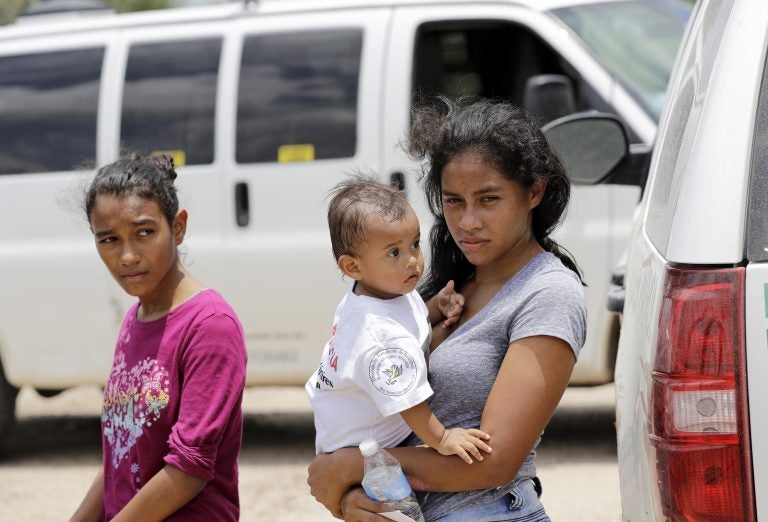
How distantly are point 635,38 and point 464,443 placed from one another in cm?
454

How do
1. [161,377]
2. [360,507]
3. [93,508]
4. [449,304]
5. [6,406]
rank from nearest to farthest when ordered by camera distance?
[360,507] < [449,304] < [161,377] < [93,508] < [6,406]

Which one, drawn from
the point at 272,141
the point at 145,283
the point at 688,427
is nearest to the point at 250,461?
the point at 272,141

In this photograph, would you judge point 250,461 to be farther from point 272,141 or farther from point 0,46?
point 0,46

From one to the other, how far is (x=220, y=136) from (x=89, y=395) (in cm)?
352

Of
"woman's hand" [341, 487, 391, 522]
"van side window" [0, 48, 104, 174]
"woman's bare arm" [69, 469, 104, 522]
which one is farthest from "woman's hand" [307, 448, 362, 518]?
"van side window" [0, 48, 104, 174]

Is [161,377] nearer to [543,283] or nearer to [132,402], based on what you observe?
[132,402]

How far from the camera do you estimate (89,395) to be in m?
9.37

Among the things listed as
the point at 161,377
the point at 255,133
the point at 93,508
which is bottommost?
the point at 93,508

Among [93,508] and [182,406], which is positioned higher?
[182,406]

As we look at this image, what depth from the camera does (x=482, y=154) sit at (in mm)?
2533

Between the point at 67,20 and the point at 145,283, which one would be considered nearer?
the point at 145,283

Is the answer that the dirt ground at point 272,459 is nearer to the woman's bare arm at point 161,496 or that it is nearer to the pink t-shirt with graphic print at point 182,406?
the pink t-shirt with graphic print at point 182,406

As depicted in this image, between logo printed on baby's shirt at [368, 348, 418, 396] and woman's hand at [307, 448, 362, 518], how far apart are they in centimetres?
19

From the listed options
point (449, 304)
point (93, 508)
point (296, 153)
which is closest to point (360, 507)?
point (449, 304)
